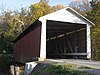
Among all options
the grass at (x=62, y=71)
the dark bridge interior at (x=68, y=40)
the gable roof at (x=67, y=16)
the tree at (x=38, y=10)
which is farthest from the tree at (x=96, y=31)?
the tree at (x=38, y=10)

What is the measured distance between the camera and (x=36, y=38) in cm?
1780

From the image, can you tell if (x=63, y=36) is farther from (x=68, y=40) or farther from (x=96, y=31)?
(x=96, y=31)

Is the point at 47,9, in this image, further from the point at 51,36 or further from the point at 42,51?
the point at 42,51

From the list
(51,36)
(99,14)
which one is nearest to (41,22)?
(99,14)

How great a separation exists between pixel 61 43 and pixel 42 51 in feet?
33.4

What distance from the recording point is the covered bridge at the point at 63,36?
55.5 feet

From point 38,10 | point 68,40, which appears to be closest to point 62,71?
point 68,40

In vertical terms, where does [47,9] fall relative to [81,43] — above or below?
above

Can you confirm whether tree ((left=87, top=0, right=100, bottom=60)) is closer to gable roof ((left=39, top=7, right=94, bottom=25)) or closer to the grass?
gable roof ((left=39, top=7, right=94, bottom=25))

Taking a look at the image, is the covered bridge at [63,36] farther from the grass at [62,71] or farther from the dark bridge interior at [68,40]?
the grass at [62,71]

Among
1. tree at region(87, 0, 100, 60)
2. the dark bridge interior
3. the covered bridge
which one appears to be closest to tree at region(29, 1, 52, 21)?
the dark bridge interior

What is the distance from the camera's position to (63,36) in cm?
2603

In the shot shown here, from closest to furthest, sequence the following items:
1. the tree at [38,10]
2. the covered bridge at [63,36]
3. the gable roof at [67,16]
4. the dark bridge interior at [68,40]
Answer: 1. the covered bridge at [63,36]
2. the gable roof at [67,16]
3. the dark bridge interior at [68,40]
4. the tree at [38,10]

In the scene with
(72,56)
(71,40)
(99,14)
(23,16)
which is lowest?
(72,56)
